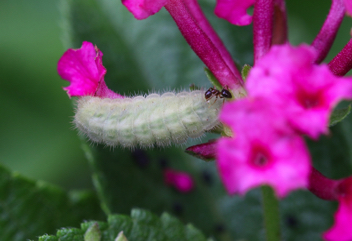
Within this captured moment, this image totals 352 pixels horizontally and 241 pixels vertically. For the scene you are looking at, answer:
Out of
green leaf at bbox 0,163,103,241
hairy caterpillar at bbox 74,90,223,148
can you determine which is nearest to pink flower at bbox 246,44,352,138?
hairy caterpillar at bbox 74,90,223,148

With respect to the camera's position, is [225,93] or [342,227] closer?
[342,227]

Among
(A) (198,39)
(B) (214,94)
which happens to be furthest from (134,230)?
(A) (198,39)

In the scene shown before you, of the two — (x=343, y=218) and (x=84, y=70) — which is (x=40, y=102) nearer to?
(x=84, y=70)

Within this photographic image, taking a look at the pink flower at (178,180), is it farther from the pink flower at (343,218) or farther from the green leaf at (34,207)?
the pink flower at (343,218)

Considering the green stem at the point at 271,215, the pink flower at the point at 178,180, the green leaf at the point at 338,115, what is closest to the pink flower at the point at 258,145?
the green leaf at the point at 338,115

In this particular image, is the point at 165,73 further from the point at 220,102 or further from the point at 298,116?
the point at 298,116

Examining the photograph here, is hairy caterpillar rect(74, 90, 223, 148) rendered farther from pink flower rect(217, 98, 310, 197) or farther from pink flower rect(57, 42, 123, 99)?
pink flower rect(217, 98, 310, 197)
